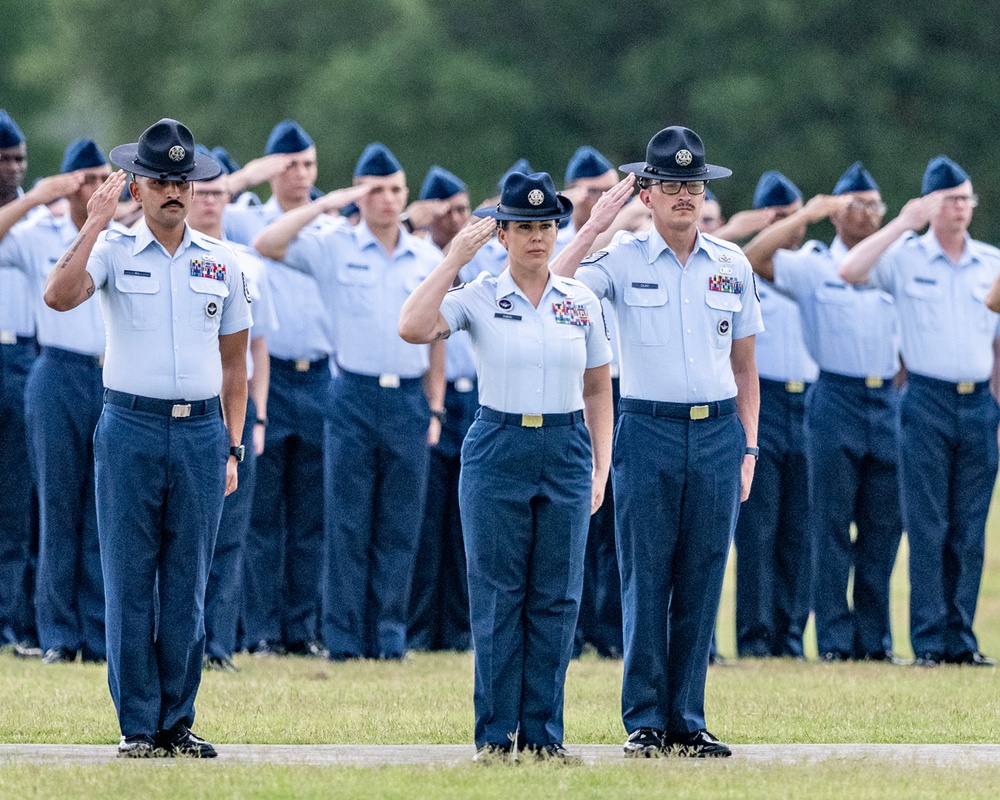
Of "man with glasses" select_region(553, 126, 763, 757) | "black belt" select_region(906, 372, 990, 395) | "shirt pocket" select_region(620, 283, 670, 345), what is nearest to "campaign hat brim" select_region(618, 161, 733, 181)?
"man with glasses" select_region(553, 126, 763, 757)

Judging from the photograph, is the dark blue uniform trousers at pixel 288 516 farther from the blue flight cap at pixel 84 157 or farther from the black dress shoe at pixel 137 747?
the black dress shoe at pixel 137 747

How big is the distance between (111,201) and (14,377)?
451 cm

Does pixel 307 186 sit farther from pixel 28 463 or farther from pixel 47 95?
pixel 47 95

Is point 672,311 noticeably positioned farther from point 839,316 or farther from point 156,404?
point 839,316

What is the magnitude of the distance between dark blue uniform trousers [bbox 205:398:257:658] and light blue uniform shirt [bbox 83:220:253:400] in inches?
121

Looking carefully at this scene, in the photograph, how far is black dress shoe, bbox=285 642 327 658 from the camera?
42.0ft

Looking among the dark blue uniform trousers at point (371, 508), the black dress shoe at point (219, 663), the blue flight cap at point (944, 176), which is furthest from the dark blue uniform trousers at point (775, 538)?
the black dress shoe at point (219, 663)

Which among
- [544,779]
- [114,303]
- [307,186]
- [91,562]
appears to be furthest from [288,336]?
[544,779]

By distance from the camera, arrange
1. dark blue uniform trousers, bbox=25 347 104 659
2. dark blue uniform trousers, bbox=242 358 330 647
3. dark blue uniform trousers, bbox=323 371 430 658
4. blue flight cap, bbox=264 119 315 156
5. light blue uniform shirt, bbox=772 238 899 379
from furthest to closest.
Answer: blue flight cap, bbox=264 119 315 156 < dark blue uniform trousers, bbox=242 358 330 647 < light blue uniform shirt, bbox=772 238 899 379 < dark blue uniform trousers, bbox=323 371 430 658 < dark blue uniform trousers, bbox=25 347 104 659

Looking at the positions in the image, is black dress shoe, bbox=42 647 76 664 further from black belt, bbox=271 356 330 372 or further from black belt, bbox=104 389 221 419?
black belt, bbox=104 389 221 419

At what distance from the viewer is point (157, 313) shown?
331 inches

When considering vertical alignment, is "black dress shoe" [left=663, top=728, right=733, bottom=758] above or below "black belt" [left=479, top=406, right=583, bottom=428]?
below

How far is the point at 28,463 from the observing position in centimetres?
1242

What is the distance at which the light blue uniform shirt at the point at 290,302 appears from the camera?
12.8 metres
